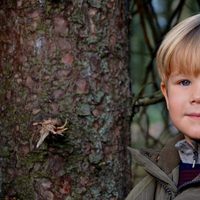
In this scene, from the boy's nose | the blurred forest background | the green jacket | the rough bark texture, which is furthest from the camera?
the blurred forest background

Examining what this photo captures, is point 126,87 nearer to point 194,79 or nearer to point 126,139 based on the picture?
point 126,139

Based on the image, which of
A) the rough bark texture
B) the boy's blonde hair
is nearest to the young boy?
the boy's blonde hair

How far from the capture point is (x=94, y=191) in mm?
2219

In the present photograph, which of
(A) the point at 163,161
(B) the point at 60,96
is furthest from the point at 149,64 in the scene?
(A) the point at 163,161

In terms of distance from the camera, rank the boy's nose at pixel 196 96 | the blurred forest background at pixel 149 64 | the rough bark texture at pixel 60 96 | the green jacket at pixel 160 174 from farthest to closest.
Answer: the blurred forest background at pixel 149 64, the rough bark texture at pixel 60 96, the green jacket at pixel 160 174, the boy's nose at pixel 196 96

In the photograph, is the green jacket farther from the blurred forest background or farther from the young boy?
the blurred forest background

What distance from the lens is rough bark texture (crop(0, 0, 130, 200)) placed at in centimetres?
219

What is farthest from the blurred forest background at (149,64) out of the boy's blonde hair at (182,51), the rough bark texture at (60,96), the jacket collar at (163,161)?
the boy's blonde hair at (182,51)

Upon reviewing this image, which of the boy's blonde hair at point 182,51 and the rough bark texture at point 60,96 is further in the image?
the rough bark texture at point 60,96

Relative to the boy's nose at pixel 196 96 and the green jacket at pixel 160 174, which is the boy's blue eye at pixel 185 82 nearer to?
the boy's nose at pixel 196 96

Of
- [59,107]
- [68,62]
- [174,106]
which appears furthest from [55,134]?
[174,106]

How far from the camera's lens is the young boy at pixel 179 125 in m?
1.86

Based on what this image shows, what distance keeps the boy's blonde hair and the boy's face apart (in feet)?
0.08

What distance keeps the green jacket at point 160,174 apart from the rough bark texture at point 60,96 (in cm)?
19
